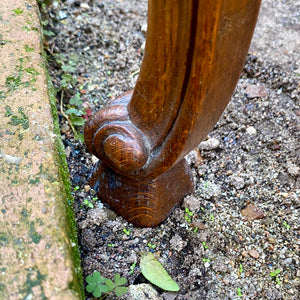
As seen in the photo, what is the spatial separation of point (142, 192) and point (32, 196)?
328 millimetres

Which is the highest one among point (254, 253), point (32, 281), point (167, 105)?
point (167, 105)

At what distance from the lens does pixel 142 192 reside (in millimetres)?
1162

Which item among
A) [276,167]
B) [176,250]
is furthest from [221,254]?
[276,167]

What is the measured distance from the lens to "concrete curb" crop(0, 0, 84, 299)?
84 cm

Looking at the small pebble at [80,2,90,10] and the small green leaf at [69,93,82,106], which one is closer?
the small green leaf at [69,93,82,106]

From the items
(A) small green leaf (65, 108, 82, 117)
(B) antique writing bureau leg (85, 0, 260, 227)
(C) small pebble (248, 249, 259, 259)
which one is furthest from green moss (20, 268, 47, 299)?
(A) small green leaf (65, 108, 82, 117)

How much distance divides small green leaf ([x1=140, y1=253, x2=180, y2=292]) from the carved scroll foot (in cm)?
11

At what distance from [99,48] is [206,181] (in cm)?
90

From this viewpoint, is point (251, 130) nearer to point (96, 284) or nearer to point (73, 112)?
point (73, 112)

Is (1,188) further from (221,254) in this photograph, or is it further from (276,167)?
(276,167)

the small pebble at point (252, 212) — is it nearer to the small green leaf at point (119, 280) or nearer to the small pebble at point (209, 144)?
the small pebble at point (209, 144)

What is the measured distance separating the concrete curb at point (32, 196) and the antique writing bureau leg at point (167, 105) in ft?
0.52

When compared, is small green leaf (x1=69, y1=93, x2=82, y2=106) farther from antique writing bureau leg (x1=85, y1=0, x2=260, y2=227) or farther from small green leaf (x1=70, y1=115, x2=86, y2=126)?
antique writing bureau leg (x1=85, y1=0, x2=260, y2=227)

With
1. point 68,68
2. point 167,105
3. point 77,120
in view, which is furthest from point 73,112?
point 167,105
